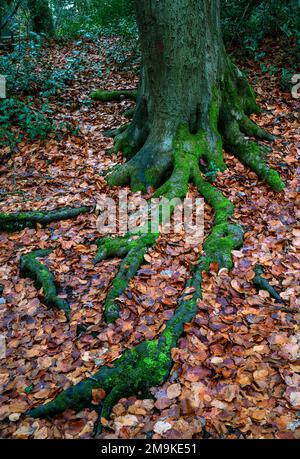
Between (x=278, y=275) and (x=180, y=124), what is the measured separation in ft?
8.88

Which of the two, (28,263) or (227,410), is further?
(28,263)

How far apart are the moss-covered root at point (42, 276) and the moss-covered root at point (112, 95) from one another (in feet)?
15.9

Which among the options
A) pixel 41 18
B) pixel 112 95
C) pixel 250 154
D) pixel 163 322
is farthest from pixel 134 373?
pixel 41 18

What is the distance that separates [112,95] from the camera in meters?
8.15

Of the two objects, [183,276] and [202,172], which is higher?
[202,172]

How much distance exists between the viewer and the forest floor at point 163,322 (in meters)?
2.60

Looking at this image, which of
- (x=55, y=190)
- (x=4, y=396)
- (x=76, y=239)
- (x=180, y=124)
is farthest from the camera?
(x=55, y=190)

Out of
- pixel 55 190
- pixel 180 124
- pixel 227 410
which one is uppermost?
pixel 180 124

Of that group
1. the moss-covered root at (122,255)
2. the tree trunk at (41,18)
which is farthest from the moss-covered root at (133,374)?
the tree trunk at (41,18)

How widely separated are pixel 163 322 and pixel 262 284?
107cm
